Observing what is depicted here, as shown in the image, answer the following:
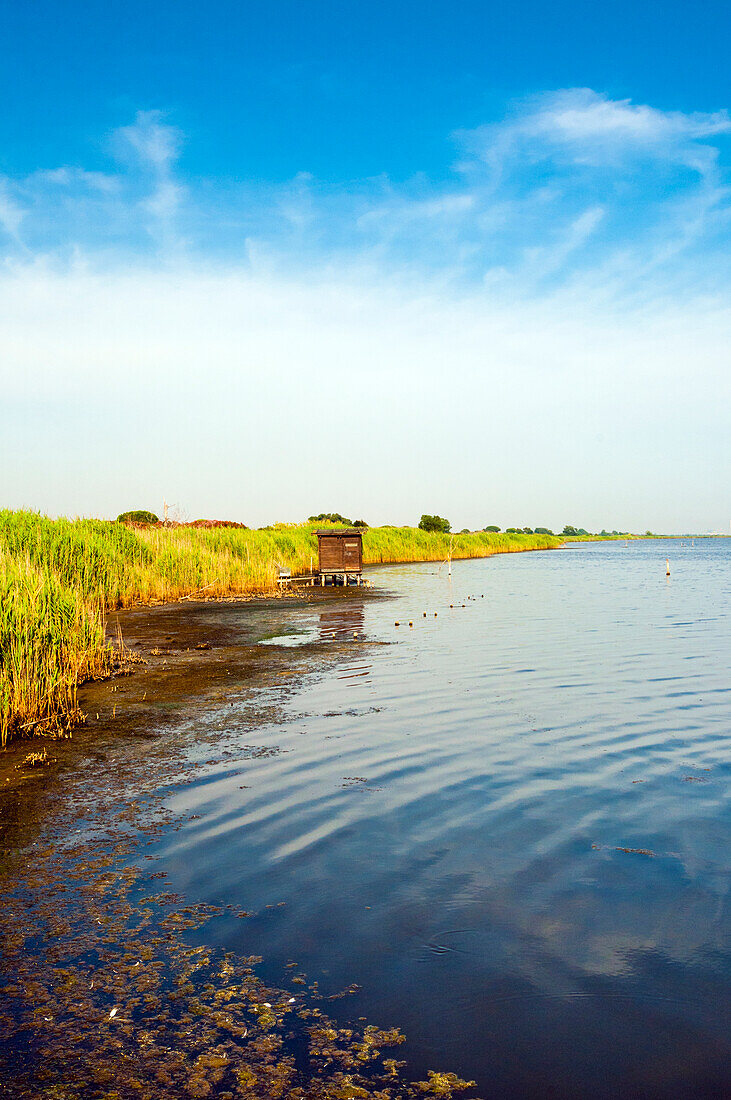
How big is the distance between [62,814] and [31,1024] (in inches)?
125

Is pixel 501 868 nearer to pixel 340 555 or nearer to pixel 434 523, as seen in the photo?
pixel 340 555

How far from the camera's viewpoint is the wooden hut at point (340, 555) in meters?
36.1

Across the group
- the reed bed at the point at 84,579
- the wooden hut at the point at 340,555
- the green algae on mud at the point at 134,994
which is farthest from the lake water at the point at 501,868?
the wooden hut at the point at 340,555

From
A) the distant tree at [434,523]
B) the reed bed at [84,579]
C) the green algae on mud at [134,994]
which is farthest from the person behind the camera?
the distant tree at [434,523]

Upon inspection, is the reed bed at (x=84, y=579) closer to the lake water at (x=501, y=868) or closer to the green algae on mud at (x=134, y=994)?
the green algae on mud at (x=134, y=994)

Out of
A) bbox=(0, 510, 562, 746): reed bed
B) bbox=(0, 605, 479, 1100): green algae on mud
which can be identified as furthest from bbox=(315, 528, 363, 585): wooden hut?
bbox=(0, 605, 479, 1100): green algae on mud

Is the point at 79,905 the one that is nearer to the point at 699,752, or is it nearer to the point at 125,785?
the point at 125,785

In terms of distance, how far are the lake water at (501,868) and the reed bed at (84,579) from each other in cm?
317

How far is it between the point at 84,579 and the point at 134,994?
20.9 meters

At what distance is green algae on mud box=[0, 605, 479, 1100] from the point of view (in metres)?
3.17

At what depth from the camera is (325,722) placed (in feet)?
32.4

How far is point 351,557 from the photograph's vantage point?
119 feet

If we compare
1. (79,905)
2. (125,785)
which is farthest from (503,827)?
(125,785)

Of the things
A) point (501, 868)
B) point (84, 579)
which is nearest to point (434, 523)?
point (84, 579)
